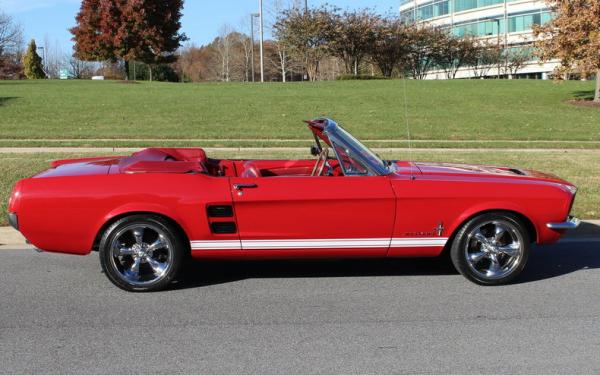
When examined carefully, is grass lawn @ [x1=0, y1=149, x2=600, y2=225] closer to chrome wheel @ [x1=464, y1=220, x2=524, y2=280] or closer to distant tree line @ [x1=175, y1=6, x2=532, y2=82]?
chrome wheel @ [x1=464, y1=220, x2=524, y2=280]

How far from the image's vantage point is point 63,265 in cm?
605

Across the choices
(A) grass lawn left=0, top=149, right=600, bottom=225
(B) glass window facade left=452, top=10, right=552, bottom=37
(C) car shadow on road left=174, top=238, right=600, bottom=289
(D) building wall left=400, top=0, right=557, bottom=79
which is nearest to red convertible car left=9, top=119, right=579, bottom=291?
(C) car shadow on road left=174, top=238, right=600, bottom=289

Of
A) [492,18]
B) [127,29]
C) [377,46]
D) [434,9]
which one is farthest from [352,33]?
[434,9]

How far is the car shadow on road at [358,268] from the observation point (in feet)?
18.7

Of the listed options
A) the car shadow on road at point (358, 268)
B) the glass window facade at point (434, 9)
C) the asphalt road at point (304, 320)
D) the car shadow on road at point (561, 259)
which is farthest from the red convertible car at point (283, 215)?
the glass window facade at point (434, 9)

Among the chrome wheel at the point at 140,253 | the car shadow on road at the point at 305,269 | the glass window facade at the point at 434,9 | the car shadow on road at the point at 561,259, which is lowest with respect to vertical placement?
the car shadow on road at the point at 561,259

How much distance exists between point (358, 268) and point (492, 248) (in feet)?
4.17

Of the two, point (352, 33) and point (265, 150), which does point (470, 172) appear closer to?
point (265, 150)

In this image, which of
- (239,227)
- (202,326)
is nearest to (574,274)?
(239,227)

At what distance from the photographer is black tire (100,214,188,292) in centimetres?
499

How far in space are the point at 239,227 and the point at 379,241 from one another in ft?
3.69

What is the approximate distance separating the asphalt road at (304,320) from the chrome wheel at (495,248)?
16cm

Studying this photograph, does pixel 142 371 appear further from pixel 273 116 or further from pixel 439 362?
pixel 273 116

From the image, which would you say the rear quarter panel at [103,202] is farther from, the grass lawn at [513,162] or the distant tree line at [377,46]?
the distant tree line at [377,46]
